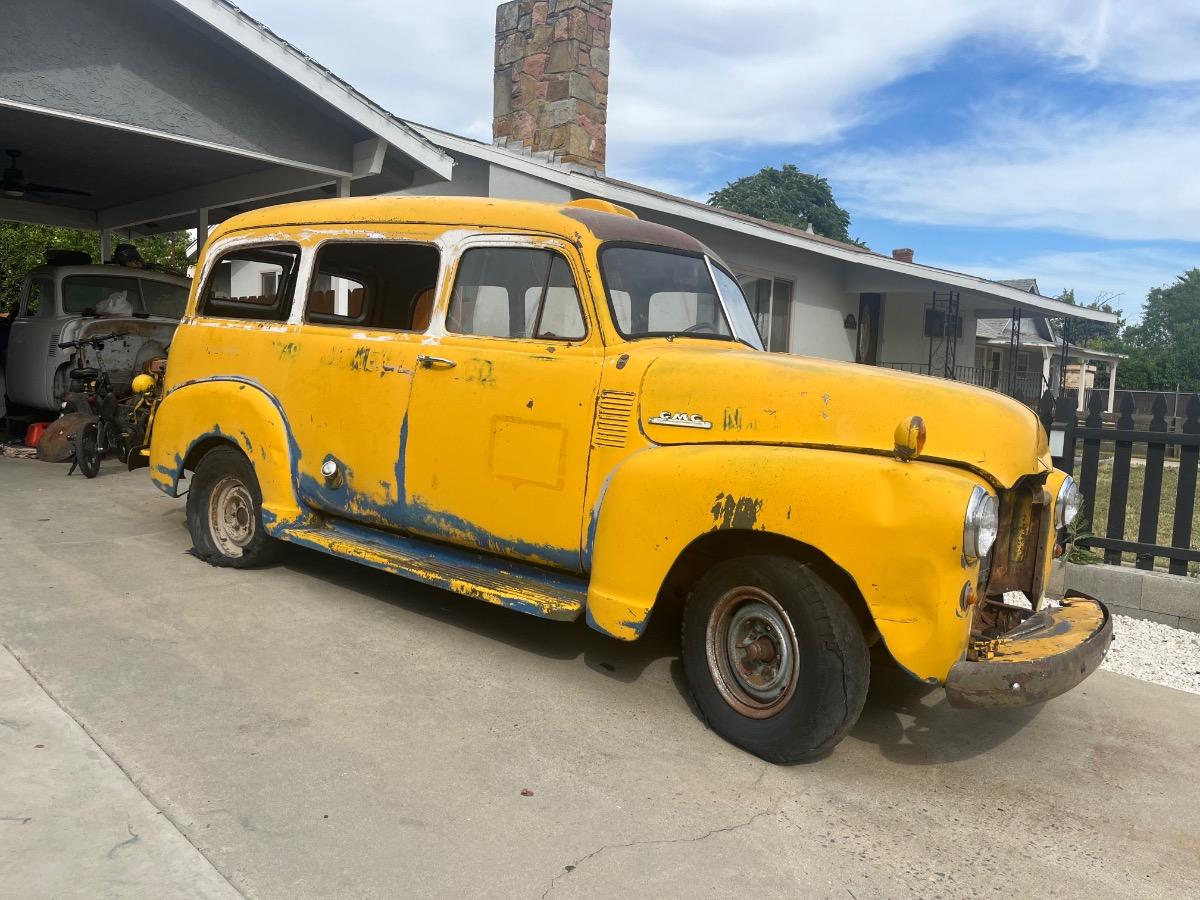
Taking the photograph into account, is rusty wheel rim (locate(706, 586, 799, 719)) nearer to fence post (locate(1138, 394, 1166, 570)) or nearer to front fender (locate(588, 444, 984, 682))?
front fender (locate(588, 444, 984, 682))

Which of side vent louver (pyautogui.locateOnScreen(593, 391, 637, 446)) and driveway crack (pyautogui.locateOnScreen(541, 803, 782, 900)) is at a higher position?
side vent louver (pyautogui.locateOnScreen(593, 391, 637, 446))

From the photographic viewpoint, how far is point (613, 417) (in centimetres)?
388

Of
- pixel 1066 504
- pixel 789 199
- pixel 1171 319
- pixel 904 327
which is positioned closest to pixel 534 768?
pixel 1066 504

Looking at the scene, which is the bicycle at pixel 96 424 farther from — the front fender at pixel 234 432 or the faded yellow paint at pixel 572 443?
the faded yellow paint at pixel 572 443

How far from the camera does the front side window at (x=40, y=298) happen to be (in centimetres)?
1103

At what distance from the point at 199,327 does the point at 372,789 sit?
3.76 meters

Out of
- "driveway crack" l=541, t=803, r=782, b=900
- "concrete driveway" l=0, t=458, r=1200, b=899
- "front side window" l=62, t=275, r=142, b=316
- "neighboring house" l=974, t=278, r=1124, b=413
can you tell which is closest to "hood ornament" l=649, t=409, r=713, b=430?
"concrete driveway" l=0, t=458, r=1200, b=899

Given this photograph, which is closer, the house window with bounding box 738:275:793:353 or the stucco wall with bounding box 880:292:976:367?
the house window with bounding box 738:275:793:353

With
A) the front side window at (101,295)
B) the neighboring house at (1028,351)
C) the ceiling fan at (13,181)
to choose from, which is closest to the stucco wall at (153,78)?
the front side window at (101,295)

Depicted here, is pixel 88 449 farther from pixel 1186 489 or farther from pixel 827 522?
pixel 1186 489

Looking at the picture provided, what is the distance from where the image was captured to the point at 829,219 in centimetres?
6028

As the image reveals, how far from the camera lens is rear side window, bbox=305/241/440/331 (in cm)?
498

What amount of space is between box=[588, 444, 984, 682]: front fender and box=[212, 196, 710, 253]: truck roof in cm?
128

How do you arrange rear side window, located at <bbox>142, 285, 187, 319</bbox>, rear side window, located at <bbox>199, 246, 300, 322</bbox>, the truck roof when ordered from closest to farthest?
the truck roof
rear side window, located at <bbox>199, 246, 300, 322</bbox>
rear side window, located at <bbox>142, 285, 187, 319</bbox>
